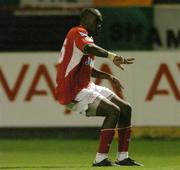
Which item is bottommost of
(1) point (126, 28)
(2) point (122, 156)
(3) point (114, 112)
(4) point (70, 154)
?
(4) point (70, 154)

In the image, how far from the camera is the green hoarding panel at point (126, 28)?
19.9 meters

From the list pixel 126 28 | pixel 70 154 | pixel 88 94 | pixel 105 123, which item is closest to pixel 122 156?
pixel 105 123

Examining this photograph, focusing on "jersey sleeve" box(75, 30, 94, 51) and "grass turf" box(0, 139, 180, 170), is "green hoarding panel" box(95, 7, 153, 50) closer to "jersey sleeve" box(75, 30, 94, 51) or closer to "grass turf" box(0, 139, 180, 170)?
"grass turf" box(0, 139, 180, 170)

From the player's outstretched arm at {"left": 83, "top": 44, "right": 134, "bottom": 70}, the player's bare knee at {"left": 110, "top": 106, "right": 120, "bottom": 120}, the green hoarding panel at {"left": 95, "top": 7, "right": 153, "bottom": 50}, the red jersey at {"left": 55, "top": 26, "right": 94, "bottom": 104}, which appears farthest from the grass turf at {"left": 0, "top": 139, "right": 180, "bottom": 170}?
the green hoarding panel at {"left": 95, "top": 7, "right": 153, "bottom": 50}

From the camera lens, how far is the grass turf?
531 inches

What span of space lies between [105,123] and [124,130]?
0.33 m

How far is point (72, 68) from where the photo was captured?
12.9 meters

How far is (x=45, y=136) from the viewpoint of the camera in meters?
19.0

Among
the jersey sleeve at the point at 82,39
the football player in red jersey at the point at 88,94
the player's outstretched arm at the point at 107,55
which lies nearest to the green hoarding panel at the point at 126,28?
the football player in red jersey at the point at 88,94

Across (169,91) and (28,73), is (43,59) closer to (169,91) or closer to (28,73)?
(28,73)

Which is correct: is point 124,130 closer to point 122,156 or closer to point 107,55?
point 122,156

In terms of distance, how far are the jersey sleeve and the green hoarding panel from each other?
22.9 ft

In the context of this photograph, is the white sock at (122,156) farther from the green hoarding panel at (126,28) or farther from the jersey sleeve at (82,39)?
the green hoarding panel at (126,28)

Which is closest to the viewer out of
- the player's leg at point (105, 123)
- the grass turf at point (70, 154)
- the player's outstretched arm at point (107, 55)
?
the player's outstretched arm at point (107, 55)
